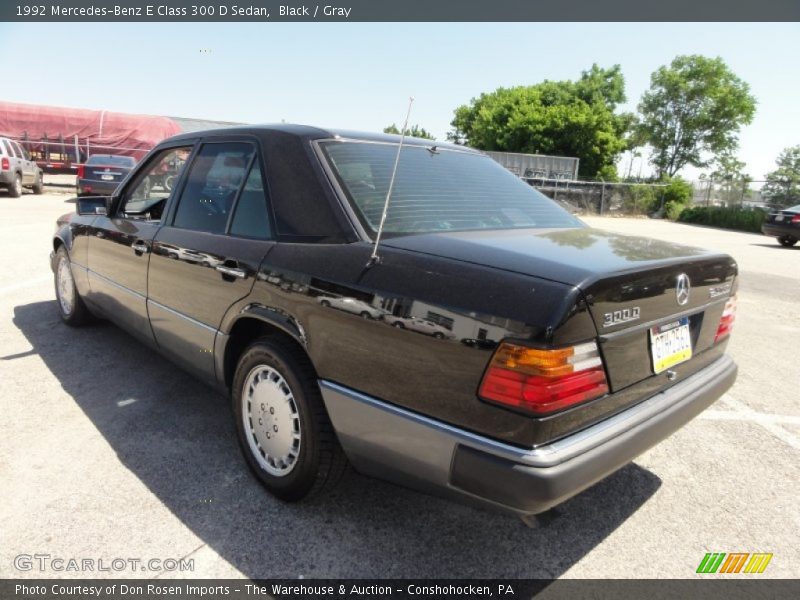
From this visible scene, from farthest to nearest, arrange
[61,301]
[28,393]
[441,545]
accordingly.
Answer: [61,301], [28,393], [441,545]

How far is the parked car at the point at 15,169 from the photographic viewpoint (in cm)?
1581

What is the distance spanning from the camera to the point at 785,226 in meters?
15.1

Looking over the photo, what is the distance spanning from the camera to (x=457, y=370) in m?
1.70

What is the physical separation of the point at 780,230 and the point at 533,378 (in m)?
17.3

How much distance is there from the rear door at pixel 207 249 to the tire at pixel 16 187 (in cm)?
1697

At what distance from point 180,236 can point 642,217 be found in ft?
101

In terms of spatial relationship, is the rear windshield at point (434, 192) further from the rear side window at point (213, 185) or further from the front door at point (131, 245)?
the front door at point (131, 245)

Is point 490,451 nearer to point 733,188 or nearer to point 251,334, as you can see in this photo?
point 251,334

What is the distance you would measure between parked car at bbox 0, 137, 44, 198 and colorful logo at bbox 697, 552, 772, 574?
63.3ft

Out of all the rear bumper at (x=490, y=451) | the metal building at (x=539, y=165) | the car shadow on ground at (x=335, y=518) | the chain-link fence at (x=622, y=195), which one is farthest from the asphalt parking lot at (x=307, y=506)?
the metal building at (x=539, y=165)

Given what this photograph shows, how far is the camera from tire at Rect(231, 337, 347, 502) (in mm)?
2176

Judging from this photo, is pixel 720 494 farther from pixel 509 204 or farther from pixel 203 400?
pixel 203 400

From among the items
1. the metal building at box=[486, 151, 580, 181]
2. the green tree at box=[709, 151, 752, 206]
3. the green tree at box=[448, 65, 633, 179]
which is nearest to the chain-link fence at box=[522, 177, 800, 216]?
the green tree at box=[709, 151, 752, 206]

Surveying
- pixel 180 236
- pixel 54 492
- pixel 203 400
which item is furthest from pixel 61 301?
pixel 54 492
